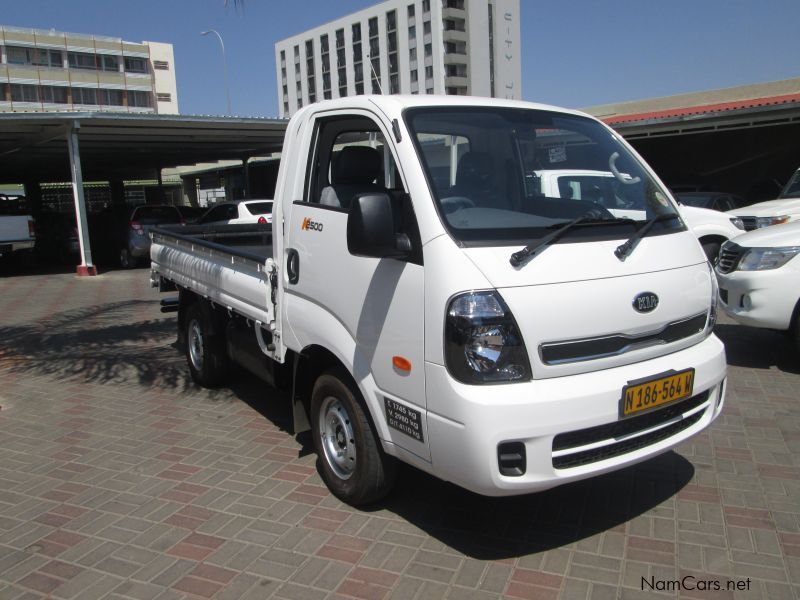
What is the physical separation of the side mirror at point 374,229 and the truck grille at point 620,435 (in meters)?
1.11

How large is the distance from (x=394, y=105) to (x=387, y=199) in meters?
0.69

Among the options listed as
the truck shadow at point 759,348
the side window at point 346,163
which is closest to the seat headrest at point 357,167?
the side window at point 346,163

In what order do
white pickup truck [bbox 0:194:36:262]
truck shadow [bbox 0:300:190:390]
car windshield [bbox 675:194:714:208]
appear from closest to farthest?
truck shadow [bbox 0:300:190:390] → car windshield [bbox 675:194:714:208] → white pickup truck [bbox 0:194:36:262]

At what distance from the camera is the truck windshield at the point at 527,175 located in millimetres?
3176

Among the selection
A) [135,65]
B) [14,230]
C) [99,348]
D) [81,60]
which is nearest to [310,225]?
[99,348]

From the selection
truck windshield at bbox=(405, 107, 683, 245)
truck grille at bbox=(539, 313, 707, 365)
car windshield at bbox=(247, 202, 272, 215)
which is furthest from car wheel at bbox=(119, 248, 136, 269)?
truck grille at bbox=(539, 313, 707, 365)

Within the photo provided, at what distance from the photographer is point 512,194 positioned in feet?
11.9

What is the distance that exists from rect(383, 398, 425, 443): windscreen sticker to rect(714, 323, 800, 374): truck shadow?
4564 mm

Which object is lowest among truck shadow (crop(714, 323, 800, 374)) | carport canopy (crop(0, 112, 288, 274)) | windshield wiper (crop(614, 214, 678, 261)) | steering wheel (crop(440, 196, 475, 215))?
truck shadow (crop(714, 323, 800, 374))

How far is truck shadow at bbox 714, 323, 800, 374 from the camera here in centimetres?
639

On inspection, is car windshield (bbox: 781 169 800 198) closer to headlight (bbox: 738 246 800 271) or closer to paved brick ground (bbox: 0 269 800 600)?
headlight (bbox: 738 246 800 271)

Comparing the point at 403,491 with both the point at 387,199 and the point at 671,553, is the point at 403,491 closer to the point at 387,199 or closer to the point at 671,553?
the point at 671,553

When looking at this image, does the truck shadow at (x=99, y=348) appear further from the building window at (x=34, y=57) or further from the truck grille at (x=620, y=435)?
the building window at (x=34, y=57)

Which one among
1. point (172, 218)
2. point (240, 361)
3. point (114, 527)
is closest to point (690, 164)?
point (172, 218)
